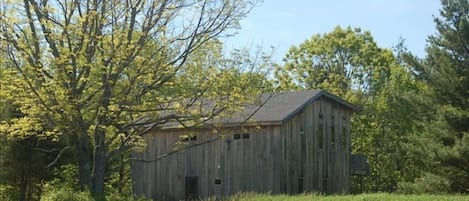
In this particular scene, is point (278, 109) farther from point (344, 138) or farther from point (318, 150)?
point (344, 138)

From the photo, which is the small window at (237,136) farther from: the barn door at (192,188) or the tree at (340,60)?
the tree at (340,60)

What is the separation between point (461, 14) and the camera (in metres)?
34.4

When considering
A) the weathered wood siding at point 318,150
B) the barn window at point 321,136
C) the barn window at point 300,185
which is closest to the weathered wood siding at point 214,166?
the weathered wood siding at point 318,150

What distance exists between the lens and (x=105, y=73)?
23.0 metres

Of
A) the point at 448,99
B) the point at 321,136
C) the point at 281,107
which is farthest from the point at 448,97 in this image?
the point at 281,107

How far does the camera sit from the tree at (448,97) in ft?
105

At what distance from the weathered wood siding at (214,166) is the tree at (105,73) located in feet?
18.1

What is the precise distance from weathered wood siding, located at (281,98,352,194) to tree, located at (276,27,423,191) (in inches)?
299

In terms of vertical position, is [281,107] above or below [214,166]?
above

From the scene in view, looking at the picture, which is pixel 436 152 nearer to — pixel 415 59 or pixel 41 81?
pixel 415 59

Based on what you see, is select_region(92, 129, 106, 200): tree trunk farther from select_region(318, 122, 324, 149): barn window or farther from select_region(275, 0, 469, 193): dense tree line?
select_region(318, 122, 324, 149): barn window

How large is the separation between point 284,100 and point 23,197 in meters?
11.8

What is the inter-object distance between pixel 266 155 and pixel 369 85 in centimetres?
2721

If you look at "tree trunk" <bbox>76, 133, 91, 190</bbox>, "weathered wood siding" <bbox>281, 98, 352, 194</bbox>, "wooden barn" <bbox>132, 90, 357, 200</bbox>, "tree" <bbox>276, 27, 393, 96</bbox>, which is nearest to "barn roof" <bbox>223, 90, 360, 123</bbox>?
"wooden barn" <bbox>132, 90, 357, 200</bbox>
